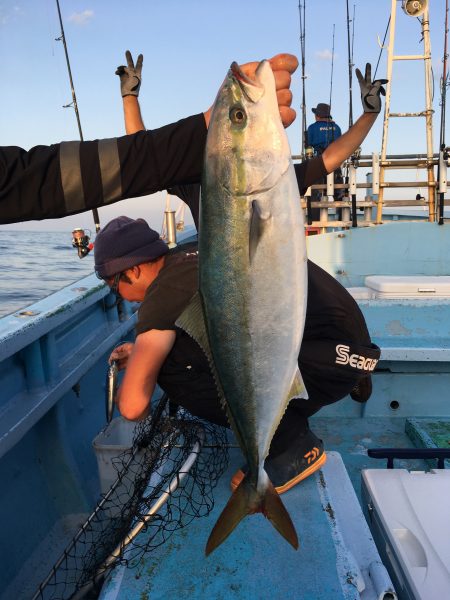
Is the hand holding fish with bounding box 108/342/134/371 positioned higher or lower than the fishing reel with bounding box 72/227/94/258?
lower

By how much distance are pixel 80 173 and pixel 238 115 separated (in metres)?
0.48

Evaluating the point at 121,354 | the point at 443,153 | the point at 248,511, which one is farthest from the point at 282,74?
the point at 443,153

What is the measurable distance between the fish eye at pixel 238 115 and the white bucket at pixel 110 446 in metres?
2.32

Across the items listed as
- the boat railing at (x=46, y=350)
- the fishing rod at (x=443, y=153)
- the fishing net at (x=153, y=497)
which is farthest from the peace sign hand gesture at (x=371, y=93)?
the fishing rod at (x=443, y=153)

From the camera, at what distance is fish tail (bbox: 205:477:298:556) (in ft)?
5.66

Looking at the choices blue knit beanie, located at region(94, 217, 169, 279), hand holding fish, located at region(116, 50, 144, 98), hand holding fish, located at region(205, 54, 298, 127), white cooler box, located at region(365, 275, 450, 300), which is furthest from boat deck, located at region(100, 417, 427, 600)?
white cooler box, located at region(365, 275, 450, 300)

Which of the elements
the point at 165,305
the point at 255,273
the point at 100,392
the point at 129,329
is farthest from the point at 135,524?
the point at 129,329

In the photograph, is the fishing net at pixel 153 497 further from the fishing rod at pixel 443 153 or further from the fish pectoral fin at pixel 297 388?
the fishing rod at pixel 443 153

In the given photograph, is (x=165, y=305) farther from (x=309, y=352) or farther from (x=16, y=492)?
(x=16, y=492)

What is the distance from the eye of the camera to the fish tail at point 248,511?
1725mm

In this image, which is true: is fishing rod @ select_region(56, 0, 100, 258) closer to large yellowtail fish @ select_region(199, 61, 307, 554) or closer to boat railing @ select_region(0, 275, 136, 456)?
boat railing @ select_region(0, 275, 136, 456)

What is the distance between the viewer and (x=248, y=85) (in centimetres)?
137

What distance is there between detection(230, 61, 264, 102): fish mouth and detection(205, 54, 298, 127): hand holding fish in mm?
116

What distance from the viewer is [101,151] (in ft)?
4.58
